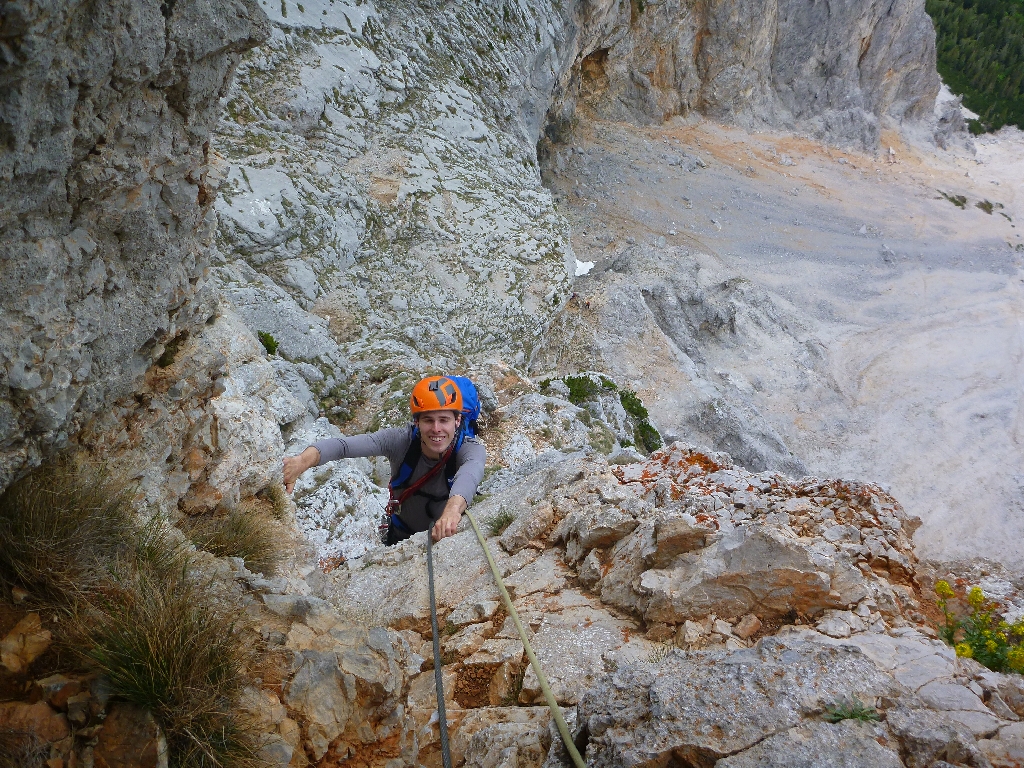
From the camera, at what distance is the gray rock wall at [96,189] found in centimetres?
245

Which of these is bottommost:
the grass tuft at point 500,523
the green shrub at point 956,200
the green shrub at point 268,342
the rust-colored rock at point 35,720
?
the green shrub at point 268,342

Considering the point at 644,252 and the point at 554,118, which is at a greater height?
the point at 554,118

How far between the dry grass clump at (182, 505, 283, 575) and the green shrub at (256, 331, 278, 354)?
24.2 feet

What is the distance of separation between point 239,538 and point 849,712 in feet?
11.8

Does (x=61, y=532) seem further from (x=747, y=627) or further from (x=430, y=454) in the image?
(x=747, y=627)

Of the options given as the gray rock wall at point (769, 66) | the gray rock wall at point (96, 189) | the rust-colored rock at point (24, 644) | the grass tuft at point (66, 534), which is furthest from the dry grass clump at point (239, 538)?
the gray rock wall at point (769, 66)

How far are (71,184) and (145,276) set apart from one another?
2.39 feet

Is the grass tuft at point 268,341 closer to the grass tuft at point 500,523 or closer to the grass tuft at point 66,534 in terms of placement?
the grass tuft at point 500,523

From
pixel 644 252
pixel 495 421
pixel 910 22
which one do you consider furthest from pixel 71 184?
pixel 910 22

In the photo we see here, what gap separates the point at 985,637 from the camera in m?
3.56

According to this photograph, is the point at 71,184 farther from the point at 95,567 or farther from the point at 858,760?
the point at 858,760

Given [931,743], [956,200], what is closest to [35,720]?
[931,743]

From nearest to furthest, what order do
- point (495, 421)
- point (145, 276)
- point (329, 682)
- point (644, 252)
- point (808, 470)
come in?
point (329, 682)
point (145, 276)
point (495, 421)
point (808, 470)
point (644, 252)

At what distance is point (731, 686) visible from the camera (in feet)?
8.96
